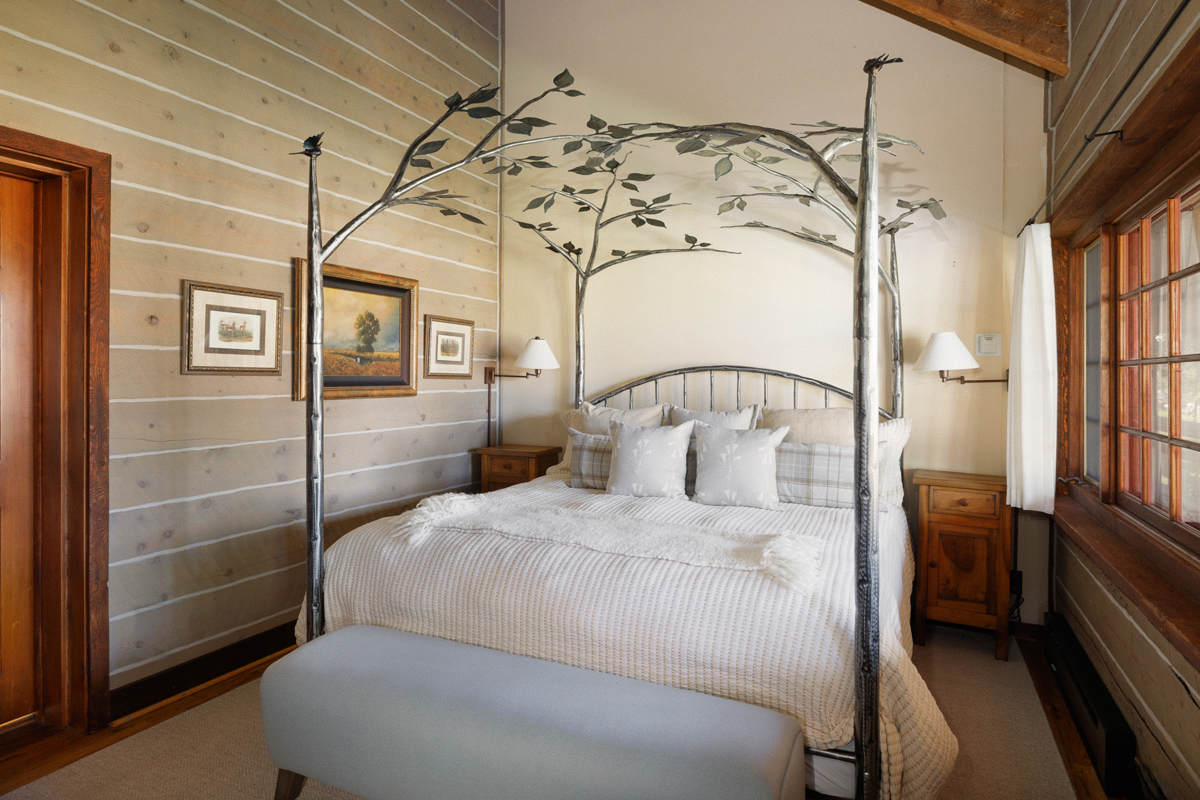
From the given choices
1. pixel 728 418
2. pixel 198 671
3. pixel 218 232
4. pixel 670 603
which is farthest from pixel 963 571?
pixel 218 232

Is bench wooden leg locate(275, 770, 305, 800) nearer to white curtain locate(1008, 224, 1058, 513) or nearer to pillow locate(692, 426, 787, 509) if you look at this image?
pillow locate(692, 426, 787, 509)

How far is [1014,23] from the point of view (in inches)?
105

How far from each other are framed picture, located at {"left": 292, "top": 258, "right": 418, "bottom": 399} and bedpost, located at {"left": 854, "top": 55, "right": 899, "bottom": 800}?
7.88 feet

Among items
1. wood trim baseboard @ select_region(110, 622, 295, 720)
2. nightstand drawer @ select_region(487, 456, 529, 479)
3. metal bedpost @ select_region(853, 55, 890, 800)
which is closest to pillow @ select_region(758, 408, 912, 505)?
metal bedpost @ select_region(853, 55, 890, 800)

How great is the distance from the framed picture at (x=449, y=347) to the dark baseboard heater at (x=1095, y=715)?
329 cm

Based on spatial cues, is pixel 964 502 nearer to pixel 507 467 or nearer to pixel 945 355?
pixel 945 355

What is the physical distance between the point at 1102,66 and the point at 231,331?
338 centimetres

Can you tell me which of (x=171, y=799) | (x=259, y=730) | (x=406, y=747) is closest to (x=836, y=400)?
(x=406, y=747)

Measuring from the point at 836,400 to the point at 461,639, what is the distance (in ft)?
8.00

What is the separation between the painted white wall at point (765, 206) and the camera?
319 cm

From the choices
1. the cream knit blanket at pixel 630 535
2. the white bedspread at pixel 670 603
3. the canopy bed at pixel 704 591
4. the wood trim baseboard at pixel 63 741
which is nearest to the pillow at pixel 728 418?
the canopy bed at pixel 704 591

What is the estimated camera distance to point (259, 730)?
2242 mm

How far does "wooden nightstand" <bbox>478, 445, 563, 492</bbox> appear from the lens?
3838 mm

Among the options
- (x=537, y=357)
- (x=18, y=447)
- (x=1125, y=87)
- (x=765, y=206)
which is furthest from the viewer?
(x=537, y=357)
